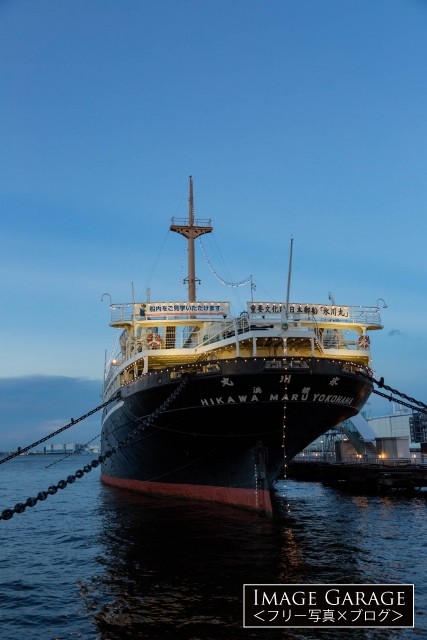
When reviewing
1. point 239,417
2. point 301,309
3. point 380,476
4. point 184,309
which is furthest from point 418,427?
point 239,417

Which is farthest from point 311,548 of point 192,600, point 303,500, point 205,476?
point 303,500

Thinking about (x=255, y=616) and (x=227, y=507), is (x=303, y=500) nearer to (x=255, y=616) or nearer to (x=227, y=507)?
(x=227, y=507)

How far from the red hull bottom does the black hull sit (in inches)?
2.0

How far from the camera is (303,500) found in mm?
37938

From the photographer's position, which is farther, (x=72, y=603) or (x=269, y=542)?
(x=269, y=542)

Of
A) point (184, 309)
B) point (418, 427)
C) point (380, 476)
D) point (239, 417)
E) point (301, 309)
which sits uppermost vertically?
point (184, 309)

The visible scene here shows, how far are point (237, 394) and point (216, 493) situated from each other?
243 inches

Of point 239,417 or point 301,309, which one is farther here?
point 301,309

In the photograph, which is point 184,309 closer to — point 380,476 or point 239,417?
point 239,417

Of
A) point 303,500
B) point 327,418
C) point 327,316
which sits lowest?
point 303,500

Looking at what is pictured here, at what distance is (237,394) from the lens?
25.5 m

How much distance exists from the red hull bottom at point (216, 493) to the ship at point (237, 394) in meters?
0.05

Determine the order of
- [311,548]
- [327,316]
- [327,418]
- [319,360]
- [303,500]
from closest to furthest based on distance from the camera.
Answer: [311,548]
[319,360]
[327,418]
[327,316]
[303,500]

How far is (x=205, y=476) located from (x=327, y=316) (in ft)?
38.6
